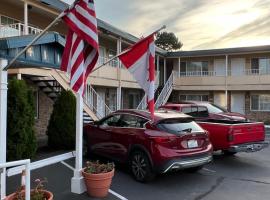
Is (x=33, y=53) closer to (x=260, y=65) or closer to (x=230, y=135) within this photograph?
(x=230, y=135)

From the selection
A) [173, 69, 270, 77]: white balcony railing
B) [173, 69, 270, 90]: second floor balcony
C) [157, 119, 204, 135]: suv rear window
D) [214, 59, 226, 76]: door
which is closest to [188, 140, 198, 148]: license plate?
[157, 119, 204, 135]: suv rear window

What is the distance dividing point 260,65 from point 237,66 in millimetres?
1831

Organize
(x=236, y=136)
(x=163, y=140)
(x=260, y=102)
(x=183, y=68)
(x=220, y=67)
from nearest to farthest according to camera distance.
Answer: (x=163, y=140) < (x=236, y=136) < (x=260, y=102) < (x=220, y=67) < (x=183, y=68)

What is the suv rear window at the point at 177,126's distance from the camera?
7.36 meters

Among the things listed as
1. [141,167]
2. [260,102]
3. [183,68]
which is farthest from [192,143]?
[183,68]

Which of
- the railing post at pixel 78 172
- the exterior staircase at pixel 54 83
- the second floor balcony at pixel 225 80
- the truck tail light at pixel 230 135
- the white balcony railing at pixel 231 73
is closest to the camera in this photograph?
the railing post at pixel 78 172

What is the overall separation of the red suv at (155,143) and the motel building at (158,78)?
472 cm

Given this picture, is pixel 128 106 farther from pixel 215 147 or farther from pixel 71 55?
pixel 71 55

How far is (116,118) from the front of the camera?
28.9ft

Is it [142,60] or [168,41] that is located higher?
[168,41]

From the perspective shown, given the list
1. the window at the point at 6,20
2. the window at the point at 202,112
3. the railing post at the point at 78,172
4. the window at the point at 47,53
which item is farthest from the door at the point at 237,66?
the railing post at the point at 78,172

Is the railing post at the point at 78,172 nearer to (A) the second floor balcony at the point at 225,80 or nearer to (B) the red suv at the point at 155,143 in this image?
(B) the red suv at the point at 155,143

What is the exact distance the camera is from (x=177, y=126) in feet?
24.8

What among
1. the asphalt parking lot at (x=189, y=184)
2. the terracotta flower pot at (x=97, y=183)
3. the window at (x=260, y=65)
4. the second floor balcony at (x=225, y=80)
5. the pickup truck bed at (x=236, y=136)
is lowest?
the asphalt parking lot at (x=189, y=184)
